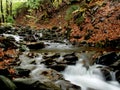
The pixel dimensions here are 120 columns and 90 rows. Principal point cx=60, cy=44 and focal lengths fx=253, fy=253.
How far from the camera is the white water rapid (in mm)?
8922

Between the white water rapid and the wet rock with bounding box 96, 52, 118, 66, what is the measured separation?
1.53ft

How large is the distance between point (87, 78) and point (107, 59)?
139 centimetres

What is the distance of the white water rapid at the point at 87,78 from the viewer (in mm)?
8922

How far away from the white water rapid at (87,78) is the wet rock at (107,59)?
1.53ft

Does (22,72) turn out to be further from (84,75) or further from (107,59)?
(107,59)

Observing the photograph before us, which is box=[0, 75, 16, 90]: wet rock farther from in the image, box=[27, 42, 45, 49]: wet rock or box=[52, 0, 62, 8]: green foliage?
box=[52, 0, 62, 8]: green foliage

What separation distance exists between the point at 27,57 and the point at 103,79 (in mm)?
4364

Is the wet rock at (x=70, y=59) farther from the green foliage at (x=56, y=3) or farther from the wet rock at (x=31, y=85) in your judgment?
the green foliage at (x=56, y=3)

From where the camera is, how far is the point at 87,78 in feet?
31.6

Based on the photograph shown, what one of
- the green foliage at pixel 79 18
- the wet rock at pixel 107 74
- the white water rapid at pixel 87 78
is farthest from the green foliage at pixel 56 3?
the wet rock at pixel 107 74

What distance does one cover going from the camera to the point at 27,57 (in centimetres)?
1236

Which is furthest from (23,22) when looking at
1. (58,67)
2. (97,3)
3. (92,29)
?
(58,67)

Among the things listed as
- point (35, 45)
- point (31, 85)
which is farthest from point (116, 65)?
point (35, 45)

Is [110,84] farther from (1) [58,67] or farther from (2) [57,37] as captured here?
(2) [57,37]
